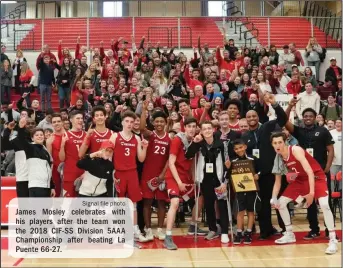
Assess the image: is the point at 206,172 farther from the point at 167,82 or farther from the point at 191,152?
the point at 167,82

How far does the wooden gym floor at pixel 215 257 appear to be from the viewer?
243 inches

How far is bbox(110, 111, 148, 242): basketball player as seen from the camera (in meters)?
7.34

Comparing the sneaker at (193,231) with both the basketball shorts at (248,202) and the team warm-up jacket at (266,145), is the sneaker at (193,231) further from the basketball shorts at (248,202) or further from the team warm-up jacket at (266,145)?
the team warm-up jacket at (266,145)

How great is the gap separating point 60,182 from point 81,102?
386 cm

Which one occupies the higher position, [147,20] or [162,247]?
[147,20]

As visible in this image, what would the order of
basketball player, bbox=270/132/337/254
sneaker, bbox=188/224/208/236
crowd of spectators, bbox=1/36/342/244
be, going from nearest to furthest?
basketball player, bbox=270/132/337/254 → sneaker, bbox=188/224/208/236 → crowd of spectators, bbox=1/36/342/244

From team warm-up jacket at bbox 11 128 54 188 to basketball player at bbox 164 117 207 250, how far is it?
6.02ft

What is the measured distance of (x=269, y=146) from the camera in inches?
309

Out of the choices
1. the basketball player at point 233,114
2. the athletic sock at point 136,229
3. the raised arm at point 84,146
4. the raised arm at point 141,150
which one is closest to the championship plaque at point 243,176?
the basketball player at point 233,114

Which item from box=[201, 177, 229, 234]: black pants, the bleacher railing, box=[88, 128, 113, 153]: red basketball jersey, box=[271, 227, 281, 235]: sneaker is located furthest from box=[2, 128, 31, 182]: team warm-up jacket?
the bleacher railing

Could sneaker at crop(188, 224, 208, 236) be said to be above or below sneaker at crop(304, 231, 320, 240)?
below

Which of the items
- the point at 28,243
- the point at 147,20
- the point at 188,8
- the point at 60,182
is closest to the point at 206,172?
the point at 60,182

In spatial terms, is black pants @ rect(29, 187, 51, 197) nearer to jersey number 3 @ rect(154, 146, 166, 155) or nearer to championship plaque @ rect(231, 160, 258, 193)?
jersey number 3 @ rect(154, 146, 166, 155)

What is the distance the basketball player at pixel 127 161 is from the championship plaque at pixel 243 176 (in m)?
1.48
